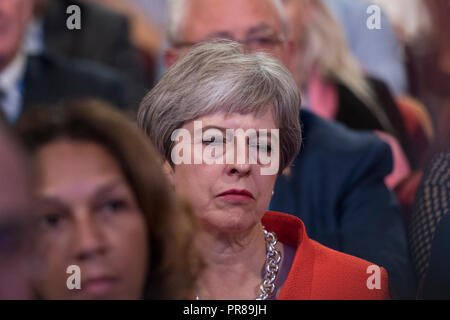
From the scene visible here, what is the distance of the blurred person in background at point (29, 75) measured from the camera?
141 cm

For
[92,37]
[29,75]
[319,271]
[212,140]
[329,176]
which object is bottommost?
[319,271]

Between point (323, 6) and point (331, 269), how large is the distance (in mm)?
1152

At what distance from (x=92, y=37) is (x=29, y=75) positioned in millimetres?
691

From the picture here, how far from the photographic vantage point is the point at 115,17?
2367mm

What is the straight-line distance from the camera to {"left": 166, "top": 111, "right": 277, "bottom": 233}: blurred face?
3.97 ft

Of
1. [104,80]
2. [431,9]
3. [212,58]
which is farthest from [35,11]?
[431,9]

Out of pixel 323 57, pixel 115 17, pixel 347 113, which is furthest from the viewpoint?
pixel 115 17

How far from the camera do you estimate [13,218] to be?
38.2 inches

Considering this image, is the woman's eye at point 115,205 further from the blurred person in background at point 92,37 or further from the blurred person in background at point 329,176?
the blurred person in background at point 92,37

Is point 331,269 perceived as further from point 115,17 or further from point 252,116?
point 115,17

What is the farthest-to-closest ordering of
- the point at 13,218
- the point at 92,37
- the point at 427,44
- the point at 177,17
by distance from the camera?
the point at 92,37 < the point at 427,44 < the point at 177,17 < the point at 13,218

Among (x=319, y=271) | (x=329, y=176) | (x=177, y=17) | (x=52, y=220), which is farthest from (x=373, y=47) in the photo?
(x=52, y=220)

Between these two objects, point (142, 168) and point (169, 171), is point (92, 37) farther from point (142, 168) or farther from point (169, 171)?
point (142, 168)
